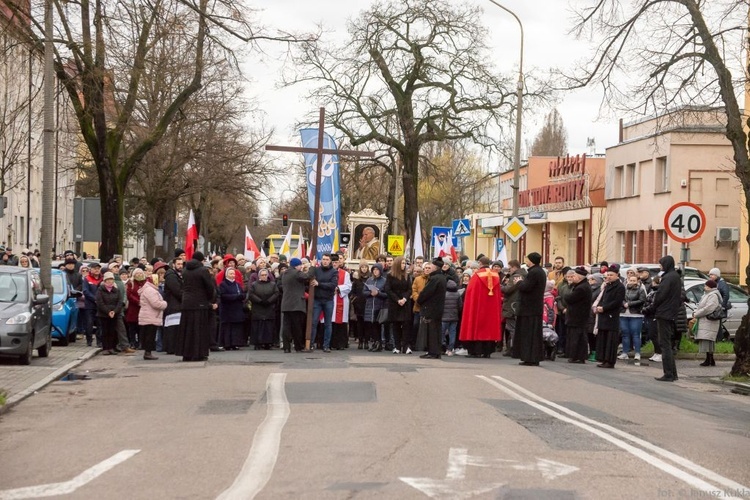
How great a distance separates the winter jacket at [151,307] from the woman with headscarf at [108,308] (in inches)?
33.3

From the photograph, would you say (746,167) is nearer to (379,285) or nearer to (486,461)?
(379,285)

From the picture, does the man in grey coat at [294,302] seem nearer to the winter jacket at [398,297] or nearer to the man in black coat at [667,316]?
the winter jacket at [398,297]

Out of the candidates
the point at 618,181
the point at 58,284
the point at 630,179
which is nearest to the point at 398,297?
the point at 58,284

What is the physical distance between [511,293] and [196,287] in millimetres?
6534

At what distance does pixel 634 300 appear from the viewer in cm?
2347

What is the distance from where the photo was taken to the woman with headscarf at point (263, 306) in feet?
83.9

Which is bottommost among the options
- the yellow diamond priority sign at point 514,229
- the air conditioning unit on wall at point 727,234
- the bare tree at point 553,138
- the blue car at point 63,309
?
the blue car at point 63,309

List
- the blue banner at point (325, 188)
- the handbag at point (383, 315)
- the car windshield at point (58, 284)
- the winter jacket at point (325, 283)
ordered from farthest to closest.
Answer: the blue banner at point (325, 188)
the car windshield at point (58, 284)
the handbag at point (383, 315)
the winter jacket at point (325, 283)

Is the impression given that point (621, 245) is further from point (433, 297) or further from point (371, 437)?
point (371, 437)

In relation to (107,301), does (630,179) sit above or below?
above

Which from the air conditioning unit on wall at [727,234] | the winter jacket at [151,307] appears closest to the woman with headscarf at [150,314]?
the winter jacket at [151,307]

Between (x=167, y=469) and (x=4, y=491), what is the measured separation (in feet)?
4.07

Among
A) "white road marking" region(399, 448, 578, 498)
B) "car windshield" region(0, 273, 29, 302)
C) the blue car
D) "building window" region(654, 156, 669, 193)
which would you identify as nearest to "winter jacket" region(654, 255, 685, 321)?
"car windshield" region(0, 273, 29, 302)

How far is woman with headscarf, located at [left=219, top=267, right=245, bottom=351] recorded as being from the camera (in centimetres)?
2556
